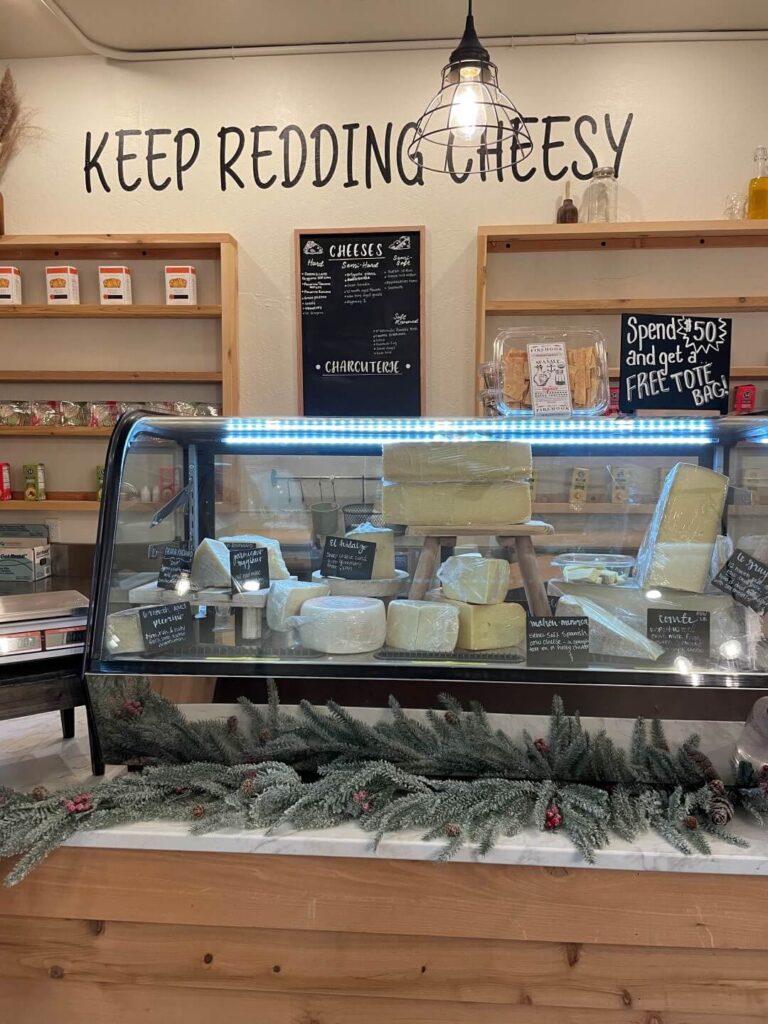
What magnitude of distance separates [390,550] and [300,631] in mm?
288

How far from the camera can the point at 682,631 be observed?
135cm

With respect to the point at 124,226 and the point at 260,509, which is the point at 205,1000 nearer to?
the point at 260,509

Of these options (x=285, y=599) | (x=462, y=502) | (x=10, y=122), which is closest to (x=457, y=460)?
(x=462, y=502)

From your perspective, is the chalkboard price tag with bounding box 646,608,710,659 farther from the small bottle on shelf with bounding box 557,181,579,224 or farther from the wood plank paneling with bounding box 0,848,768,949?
the small bottle on shelf with bounding box 557,181,579,224

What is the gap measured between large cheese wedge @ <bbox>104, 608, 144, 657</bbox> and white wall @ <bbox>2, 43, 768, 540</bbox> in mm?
2383

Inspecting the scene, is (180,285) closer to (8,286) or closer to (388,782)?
(8,286)

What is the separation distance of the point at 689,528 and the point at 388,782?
796 mm

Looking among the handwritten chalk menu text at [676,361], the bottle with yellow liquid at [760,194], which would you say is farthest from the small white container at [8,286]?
the bottle with yellow liquid at [760,194]

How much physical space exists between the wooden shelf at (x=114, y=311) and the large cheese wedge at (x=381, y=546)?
2.27m

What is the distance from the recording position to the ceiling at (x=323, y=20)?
3.13 meters

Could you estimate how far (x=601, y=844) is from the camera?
1189mm

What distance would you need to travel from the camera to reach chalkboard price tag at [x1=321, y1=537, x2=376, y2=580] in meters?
1.56

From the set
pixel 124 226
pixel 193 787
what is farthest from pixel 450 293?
pixel 193 787

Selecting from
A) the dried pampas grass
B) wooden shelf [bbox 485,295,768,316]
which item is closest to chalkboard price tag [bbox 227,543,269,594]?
wooden shelf [bbox 485,295,768,316]
